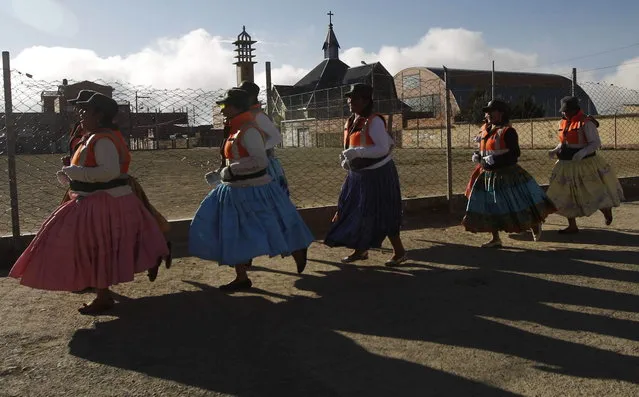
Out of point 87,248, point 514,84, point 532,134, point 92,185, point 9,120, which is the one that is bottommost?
point 87,248

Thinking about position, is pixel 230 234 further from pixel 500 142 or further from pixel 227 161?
pixel 500 142

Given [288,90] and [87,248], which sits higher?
[288,90]

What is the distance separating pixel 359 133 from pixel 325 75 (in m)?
76.3

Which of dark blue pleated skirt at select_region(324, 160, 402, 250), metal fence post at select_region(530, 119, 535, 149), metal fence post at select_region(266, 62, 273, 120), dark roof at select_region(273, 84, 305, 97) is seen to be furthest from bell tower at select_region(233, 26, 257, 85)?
dark roof at select_region(273, 84, 305, 97)

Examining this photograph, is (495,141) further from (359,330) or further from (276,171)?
(359,330)

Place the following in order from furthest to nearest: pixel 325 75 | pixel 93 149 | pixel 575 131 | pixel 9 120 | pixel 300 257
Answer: pixel 325 75
pixel 575 131
pixel 9 120
pixel 300 257
pixel 93 149

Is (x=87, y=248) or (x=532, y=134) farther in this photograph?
(x=532, y=134)

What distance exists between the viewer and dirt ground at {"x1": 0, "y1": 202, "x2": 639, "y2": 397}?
10.7 feet

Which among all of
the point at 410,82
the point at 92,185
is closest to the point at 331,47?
the point at 410,82

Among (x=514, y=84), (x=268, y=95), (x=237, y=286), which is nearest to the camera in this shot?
(x=237, y=286)

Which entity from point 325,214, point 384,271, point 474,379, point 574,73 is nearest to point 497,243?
point 384,271

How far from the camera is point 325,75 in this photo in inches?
3167

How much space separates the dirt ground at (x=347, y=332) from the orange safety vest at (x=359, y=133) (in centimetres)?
123

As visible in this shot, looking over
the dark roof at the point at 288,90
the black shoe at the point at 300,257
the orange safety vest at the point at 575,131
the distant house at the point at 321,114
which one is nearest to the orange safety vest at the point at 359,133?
the black shoe at the point at 300,257
